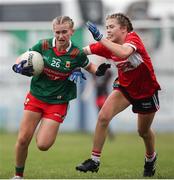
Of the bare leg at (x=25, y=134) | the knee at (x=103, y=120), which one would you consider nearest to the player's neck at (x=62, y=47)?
the bare leg at (x=25, y=134)

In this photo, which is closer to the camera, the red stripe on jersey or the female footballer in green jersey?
the female footballer in green jersey

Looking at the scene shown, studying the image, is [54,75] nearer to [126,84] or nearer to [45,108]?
[45,108]

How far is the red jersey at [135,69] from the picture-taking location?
9.42 meters

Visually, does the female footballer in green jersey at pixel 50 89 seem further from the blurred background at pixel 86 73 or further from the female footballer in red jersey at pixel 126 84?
the blurred background at pixel 86 73

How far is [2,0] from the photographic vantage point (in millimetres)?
21797

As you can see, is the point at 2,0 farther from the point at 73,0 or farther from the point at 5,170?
the point at 5,170

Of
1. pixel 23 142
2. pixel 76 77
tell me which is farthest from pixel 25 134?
pixel 76 77

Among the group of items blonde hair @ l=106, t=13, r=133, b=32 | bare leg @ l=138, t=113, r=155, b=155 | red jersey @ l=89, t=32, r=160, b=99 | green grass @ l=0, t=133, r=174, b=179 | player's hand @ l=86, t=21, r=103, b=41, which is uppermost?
blonde hair @ l=106, t=13, r=133, b=32

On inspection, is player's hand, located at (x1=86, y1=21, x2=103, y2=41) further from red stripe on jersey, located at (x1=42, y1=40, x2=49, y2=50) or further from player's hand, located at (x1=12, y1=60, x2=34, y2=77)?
player's hand, located at (x1=12, y1=60, x2=34, y2=77)

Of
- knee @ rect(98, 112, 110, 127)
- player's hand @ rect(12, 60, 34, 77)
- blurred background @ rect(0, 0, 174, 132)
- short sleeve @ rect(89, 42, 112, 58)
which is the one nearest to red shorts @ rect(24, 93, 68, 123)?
player's hand @ rect(12, 60, 34, 77)

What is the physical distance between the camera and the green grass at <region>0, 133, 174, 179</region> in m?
10.2

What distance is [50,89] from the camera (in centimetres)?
933

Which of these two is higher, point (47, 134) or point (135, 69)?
point (135, 69)

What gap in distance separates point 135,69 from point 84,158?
358cm
